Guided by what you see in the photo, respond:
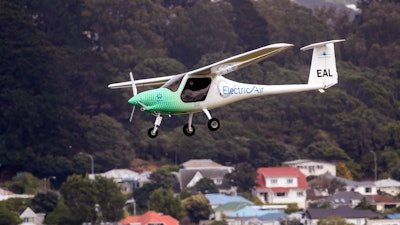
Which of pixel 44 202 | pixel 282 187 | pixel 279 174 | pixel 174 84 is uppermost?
pixel 279 174

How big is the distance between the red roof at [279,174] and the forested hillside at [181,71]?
3405mm

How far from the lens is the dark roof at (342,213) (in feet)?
316

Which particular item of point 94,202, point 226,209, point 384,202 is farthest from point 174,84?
point 384,202

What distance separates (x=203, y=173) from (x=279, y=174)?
501cm

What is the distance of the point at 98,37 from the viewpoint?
139 m

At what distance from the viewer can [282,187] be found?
107 meters

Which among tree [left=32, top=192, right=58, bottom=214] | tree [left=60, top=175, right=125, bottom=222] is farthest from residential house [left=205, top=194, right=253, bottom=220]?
tree [left=32, top=192, right=58, bottom=214]

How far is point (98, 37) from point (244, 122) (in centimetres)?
2134

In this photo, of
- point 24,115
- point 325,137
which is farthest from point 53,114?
point 325,137

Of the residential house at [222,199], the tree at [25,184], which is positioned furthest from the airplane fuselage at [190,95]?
the tree at [25,184]

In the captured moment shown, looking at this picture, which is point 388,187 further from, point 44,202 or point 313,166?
point 44,202

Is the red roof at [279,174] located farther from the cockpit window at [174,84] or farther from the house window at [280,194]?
the cockpit window at [174,84]

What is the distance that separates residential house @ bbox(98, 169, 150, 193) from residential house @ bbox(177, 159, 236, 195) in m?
2.48

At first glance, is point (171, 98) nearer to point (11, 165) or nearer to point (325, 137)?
point (11, 165)
